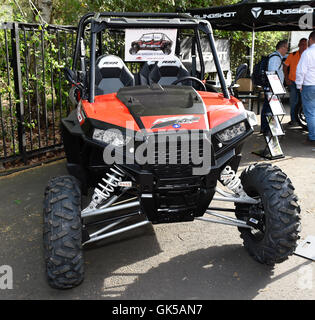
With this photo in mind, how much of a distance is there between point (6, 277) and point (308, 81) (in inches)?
240

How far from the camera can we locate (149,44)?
3.90m

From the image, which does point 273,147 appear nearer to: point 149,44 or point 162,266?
point 149,44

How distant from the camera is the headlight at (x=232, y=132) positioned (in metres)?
3.08

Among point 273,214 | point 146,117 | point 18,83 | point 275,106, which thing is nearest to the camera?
point 146,117

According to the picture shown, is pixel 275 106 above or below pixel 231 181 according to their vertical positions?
above

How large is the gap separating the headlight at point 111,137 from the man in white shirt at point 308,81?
536 cm

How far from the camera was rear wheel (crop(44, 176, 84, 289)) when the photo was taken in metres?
2.83

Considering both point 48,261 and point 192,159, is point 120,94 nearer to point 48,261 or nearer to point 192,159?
point 192,159

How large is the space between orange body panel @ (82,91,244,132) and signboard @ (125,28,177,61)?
0.63 meters

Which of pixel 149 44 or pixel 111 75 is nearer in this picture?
pixel 149 44

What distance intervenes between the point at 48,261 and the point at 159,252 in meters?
1.13

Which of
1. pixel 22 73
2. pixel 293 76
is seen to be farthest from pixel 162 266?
pixel 293 76

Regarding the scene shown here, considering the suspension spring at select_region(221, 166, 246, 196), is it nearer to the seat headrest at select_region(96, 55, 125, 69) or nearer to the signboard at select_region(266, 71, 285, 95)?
the seat headrest at select_region(96, 55, 125, 69)

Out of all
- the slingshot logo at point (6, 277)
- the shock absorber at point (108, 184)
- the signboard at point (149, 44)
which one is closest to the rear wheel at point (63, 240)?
the shock absorber at point (108, 184)
